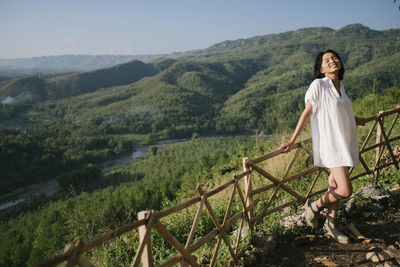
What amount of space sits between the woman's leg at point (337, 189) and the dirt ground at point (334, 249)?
34 cm

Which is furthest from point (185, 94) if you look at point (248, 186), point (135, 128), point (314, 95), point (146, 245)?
point (146, 245)

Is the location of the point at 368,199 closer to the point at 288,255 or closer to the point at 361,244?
the point at 361,244

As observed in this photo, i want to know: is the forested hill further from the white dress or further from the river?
the white dress

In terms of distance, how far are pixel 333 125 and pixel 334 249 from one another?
1.35 meters

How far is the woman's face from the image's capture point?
2.52 metres

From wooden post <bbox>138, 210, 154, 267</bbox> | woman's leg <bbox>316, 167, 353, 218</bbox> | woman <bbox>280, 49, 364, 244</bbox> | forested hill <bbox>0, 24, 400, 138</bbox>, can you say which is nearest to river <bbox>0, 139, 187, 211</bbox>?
forested hill <bbox>0, 24, 400, 138</bbox>

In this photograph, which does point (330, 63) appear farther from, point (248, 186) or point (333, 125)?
point (248, 186)

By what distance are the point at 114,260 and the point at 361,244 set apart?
3.18 m

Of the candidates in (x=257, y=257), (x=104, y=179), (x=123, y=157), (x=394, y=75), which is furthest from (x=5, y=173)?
(x=394, y=75)

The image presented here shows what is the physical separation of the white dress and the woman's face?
0.13 m

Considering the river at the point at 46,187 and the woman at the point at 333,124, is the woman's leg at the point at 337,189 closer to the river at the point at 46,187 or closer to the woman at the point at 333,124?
the woman at the point at 333,124

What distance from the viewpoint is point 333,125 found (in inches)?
95.4

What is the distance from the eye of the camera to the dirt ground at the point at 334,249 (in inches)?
102

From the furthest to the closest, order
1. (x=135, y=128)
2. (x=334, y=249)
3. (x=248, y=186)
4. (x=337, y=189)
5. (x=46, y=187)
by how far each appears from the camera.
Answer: (x=135, y=128) → (x=46, y=187) → (x=248, y=186) → (x=334, y=249) → (x=337, y=189)
